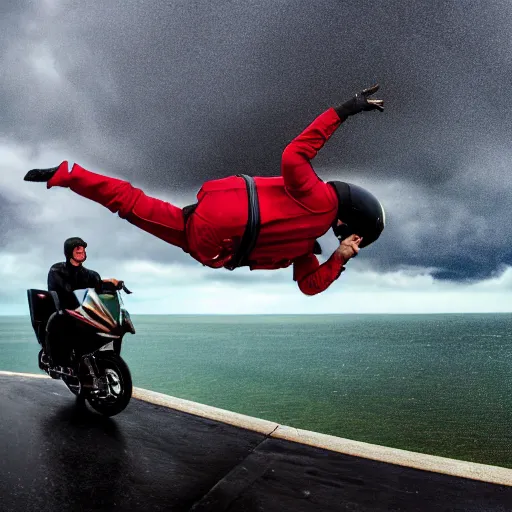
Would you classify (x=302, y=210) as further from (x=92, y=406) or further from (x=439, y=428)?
(x=439, y=428)

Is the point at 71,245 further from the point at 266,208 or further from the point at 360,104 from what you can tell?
the point at 360,104

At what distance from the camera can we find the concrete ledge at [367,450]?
4.75 m

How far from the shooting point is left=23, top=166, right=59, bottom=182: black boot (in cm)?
183

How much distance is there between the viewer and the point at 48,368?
6.43m

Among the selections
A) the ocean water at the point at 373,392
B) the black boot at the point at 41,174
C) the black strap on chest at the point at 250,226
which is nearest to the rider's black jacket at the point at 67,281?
the black boot at the point at 41,174

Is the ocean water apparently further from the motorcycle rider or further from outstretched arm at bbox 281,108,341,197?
outstretched arm at bbox 281,108,341,197

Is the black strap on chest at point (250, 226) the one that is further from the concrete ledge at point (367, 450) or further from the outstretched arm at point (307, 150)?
the concrete ledge at point (367, 450)

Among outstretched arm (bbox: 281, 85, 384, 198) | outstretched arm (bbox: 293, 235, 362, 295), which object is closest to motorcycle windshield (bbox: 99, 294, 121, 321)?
outstretched arm (bbox: 293, 235, 362, 295)

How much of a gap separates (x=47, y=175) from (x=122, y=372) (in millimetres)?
4028

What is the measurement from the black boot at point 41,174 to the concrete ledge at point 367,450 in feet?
15.2

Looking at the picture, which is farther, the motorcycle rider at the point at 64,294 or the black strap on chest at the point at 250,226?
the motorcycle rider at the point at 64,294

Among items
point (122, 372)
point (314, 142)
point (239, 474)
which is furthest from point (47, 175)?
point (122, 372)

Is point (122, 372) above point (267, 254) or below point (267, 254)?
below

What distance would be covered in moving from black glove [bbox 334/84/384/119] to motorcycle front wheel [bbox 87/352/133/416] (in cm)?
448
